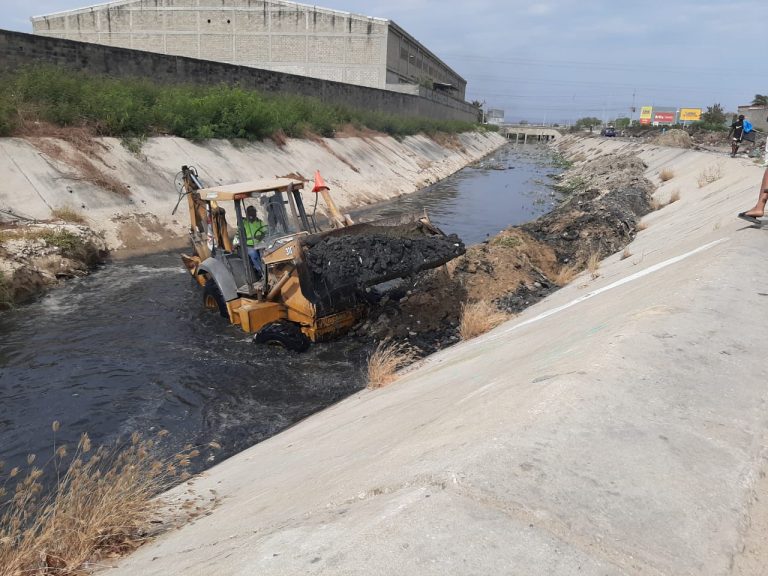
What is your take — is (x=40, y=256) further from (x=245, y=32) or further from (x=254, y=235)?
(x=245, y=32)

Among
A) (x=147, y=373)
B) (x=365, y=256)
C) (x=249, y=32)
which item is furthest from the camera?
(x=249, y=32)

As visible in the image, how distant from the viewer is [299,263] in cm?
802

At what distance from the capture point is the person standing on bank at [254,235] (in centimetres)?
890

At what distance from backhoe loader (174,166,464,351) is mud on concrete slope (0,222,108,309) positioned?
4.26 m

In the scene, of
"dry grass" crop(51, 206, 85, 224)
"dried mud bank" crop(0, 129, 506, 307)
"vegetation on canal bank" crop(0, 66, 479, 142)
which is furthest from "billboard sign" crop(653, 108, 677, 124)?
"dry grass" crop(51, 206, 85, 224)

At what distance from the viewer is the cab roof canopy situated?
28.1 ft

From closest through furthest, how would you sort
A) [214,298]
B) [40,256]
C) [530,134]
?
[214,298], [40,256], [530,134]

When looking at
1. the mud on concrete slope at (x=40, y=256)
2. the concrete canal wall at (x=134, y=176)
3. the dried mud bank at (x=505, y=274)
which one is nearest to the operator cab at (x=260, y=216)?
the dried mud bank at (x=505, y=274)

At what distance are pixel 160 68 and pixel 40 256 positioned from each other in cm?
1514

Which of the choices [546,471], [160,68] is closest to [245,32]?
[160,68]

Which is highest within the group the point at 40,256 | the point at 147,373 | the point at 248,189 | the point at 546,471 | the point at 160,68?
the point at 160,68

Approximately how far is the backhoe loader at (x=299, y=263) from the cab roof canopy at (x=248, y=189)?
0.02 metres

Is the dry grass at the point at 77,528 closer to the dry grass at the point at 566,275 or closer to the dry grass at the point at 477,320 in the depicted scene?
the dry grass at the point at 477,320

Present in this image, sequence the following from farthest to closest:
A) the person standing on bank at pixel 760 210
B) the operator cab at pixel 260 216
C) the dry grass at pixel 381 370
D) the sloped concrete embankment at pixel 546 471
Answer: the operator cab at pixel 260 216
the person standing on bank at pixel 760 210
the dry grass at pixel 381 370
the sloped concrete embankment at pixel 546 471
